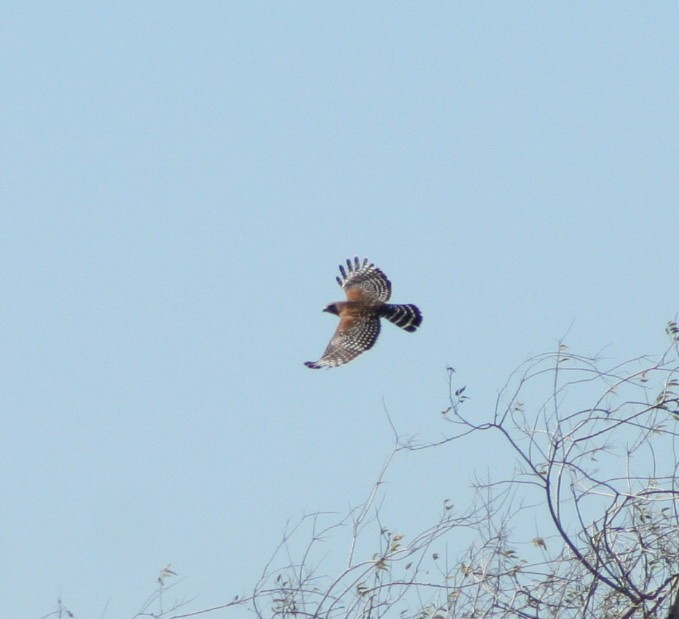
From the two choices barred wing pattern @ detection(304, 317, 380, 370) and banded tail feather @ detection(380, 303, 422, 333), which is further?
banded tail feather @ detection(380, 303, 422, 333)

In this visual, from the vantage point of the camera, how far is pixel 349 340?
1545 cm

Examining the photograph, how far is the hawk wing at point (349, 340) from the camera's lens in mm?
15055

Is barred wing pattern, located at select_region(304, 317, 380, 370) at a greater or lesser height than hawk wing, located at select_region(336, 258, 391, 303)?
lesser

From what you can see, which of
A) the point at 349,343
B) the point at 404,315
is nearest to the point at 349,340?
the point at 349,343

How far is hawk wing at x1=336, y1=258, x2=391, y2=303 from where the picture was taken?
16438 mm

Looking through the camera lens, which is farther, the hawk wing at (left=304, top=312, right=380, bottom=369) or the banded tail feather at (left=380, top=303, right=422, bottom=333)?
the banded tail feather at (left=380, top=303, right=422, bottom=333)

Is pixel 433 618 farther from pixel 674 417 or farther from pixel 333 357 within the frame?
pixel 333 357

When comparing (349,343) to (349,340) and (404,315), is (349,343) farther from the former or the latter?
(404,315)

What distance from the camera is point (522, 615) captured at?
8.11 m

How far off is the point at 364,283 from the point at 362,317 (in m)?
1.22

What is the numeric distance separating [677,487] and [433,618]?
157 cm

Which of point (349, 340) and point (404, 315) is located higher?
point (404, 315)

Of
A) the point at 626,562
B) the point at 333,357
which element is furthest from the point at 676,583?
the point at 333,357

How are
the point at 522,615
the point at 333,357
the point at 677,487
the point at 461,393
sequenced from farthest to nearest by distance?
the point at 333,357, the point at 461,393, the point at 677,487, the point at 522,615
